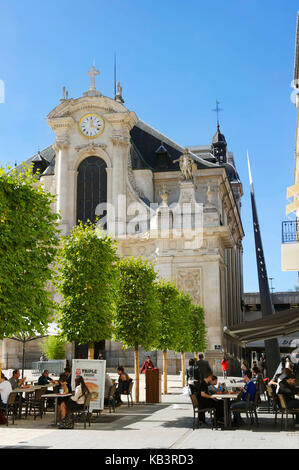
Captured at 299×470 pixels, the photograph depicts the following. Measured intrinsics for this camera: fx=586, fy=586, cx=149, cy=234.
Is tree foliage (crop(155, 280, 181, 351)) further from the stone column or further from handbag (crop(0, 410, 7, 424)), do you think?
the stone column

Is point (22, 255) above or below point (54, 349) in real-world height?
above

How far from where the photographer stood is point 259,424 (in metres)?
15.2

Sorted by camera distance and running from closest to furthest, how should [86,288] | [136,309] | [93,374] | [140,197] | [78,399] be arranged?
[78,399], [93,374], [86,288], [136,309], [140,197]

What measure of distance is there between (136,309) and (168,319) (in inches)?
196

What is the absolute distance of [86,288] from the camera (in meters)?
19.0

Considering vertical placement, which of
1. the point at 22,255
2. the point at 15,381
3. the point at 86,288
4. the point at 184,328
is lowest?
the point at 15,381

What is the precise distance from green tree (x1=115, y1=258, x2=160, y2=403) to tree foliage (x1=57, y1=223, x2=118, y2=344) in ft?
7.89

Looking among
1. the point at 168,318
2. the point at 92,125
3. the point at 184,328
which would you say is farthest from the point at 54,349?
the point at 92,125

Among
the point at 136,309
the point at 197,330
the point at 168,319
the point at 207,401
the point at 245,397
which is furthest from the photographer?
the point at 197,330

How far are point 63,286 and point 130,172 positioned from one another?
2819 centimetres

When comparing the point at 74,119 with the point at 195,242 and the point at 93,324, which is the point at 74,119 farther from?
the point at 93,324

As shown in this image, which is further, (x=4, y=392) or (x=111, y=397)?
(x=111, y=397)

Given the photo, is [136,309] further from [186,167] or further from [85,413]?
[186,167]
